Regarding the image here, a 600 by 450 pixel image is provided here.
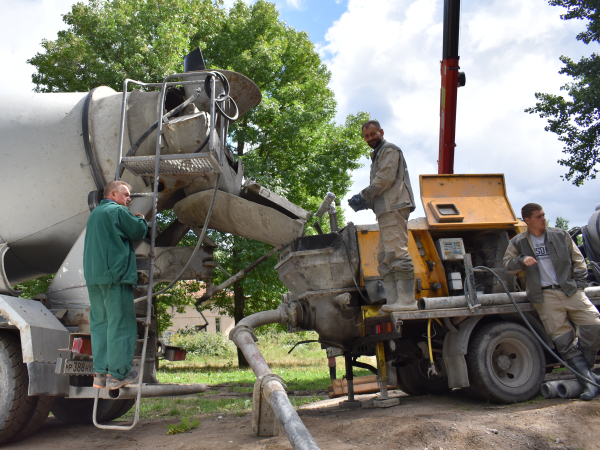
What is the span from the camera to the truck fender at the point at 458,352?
4719 millimetres

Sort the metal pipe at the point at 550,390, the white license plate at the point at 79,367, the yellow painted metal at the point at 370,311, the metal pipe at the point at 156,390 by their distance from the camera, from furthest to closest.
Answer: the yellow painted metal at the point at 370,311 → the metal pipe at the point at 550,390 → the white license plate at the point at 79,367 → the metal pipe at the point at 156,390

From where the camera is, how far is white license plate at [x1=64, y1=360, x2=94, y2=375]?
3.94 m

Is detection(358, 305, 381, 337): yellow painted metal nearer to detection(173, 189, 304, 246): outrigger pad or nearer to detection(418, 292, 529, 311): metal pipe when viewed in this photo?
detection(418, 292, 529, 311): metal pipe

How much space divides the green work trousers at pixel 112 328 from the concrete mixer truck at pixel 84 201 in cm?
37

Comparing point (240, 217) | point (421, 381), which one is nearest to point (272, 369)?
point (421, 381)

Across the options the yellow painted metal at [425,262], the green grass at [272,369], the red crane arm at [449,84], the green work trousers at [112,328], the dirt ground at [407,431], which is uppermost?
the red crane arm at [449,84]

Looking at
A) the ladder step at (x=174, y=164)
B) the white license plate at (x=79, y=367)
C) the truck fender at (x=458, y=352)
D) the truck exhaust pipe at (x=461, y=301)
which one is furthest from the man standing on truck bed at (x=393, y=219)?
the white license plate at (x=79, y=367)

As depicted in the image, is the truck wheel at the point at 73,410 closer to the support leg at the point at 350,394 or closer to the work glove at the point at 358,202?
the support leg at the point at 350,394

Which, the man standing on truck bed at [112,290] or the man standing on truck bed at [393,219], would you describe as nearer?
the man standing on truck bed at [112,290]

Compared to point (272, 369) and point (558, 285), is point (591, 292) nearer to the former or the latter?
point (558, 285)

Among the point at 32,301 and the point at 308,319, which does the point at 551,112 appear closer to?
the point at 308,319

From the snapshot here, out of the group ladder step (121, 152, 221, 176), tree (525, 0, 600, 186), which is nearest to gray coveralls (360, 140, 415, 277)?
ladder step (121, 152, 221, 176)

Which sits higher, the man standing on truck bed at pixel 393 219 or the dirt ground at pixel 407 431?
the man standing on truck bed at pixel 393 219

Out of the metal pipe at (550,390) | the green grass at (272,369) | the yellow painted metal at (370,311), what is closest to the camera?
the metal pipe at (550,390)
